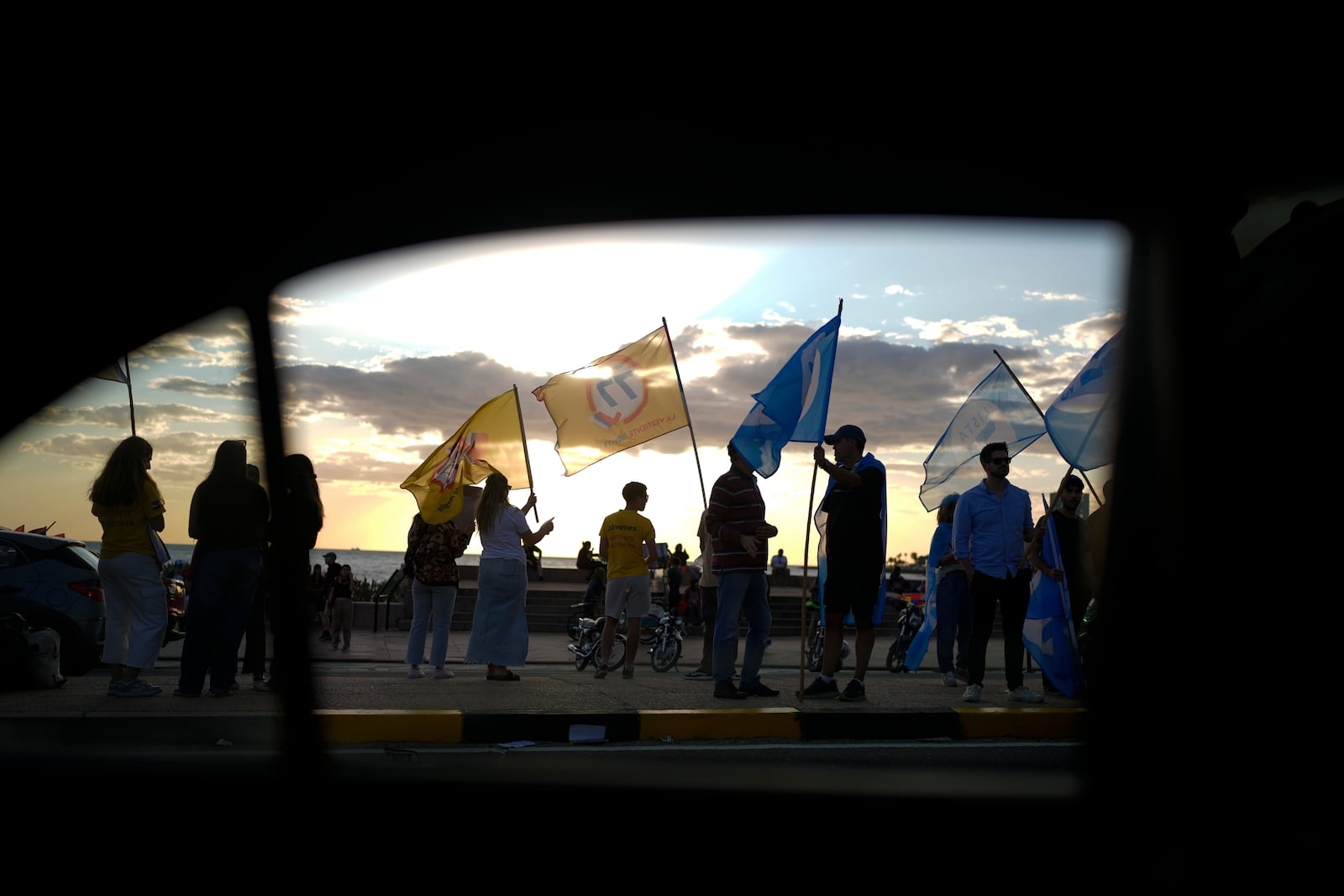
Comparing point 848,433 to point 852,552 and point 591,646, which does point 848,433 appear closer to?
point 852,552

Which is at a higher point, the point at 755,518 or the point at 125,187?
the point at 125,187

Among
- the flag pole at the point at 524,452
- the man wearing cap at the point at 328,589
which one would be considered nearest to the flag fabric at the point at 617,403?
the flag pole at the point at 524,452

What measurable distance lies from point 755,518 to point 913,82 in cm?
330

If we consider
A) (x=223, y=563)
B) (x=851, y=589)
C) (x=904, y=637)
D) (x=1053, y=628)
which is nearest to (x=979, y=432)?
(x=1053, y=628)

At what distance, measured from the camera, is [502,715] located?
6.29m

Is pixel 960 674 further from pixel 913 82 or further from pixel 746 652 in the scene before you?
pixel 913 82

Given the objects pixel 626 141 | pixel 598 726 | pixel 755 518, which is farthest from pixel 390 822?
pixel 755 518

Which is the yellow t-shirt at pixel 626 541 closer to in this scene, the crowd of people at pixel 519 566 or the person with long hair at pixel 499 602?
the crowd of people at pixel 519 566

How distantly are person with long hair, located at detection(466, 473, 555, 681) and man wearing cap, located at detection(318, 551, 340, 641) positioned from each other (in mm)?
7825

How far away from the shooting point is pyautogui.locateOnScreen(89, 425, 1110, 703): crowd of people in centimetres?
719

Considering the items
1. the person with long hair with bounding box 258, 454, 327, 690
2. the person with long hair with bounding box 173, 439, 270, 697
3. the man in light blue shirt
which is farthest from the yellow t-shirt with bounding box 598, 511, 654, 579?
the person with long hair with bounding box 173, 439, 270, 697

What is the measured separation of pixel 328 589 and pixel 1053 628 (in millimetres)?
12926

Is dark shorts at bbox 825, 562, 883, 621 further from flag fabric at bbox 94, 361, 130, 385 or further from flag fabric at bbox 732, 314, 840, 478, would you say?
flag fabric at bbox 94, 361, 130, 385

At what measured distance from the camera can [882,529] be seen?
27.2 feet
